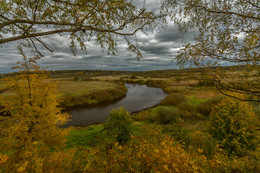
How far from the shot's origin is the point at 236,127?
705cm

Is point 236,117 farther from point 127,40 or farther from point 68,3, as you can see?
point 68,3

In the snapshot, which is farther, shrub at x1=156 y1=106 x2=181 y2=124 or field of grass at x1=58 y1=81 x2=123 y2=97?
field of grass at x1=58 y1=81 x2=123 y2=97

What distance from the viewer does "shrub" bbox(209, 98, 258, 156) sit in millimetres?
6754

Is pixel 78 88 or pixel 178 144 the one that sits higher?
pixel 178 144

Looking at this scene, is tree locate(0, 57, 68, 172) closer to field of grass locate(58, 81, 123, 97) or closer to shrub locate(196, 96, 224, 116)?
field of grass locate(58, 81, 123, 97)

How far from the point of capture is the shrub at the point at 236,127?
22.2 ft

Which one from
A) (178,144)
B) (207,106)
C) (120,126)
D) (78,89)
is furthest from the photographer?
(78,89)

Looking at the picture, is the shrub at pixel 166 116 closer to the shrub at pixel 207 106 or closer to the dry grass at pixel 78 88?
the shrub at pixel 207 106

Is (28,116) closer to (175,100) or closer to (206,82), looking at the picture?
(206,82)

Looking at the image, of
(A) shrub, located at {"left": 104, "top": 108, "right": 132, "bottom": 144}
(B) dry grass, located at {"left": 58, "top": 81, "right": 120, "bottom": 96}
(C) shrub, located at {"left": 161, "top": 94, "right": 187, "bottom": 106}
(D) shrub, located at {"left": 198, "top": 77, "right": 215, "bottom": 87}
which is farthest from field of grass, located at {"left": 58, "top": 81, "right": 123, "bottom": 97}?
(D) shrub, located at {"left": 198, "top": 77, "right": 215, "bottom": 87}

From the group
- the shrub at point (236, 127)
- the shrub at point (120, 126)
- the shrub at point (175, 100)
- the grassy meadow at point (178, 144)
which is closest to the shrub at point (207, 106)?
the grassy meadow at point (178, 144)

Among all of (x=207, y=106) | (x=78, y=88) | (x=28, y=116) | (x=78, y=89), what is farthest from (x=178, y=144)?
(x=78, y=88)

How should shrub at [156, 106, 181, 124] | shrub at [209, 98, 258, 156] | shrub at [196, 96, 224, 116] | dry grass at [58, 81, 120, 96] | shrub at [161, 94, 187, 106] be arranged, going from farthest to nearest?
dry grass at [58, 81, 120, 96], shrub at [161, 94, 187, 106], shrub at [196, 96, 224, 116], shrub at [156, 106, 181, 124], shrub at [209, 98, 258, 156]

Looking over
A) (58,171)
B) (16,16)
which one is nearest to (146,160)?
(58,171)
